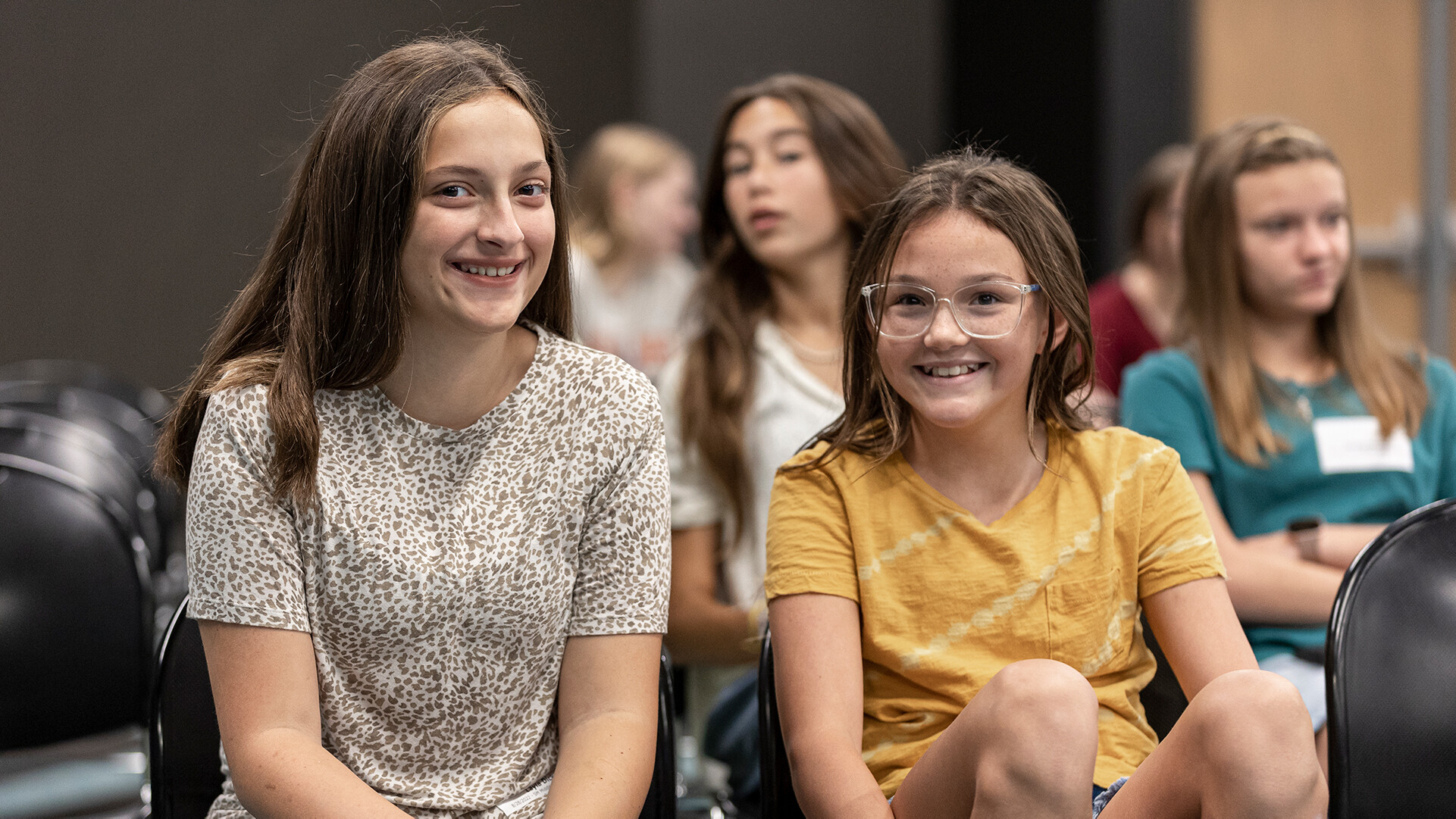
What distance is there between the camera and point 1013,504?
159 cm

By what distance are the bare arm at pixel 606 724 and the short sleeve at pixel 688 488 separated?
2.38 ft

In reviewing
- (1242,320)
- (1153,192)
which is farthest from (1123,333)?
(1242,320)

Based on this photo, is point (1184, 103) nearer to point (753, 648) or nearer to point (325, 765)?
point (753, 648)

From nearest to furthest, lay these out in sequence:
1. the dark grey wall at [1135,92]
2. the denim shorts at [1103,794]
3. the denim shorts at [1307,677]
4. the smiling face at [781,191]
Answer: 1. the denim shorts at [1103,794]
2. the denim shorts at [1307,677]
3. the smiling face at [781,191]
4. the dark grey wall at [1135,92]

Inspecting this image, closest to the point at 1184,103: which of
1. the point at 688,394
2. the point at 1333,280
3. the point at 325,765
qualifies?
the point at 1333,280

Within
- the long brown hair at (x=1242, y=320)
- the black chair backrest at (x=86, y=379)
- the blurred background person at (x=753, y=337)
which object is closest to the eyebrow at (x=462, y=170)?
the blurred background person at (x=753, y=337)

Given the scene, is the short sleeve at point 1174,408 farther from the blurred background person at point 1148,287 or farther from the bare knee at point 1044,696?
the blurred background person at point 1148,287

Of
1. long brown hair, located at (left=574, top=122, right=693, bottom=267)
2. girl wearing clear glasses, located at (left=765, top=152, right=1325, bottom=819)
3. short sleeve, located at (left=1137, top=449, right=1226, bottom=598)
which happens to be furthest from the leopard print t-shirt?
long brown hair, located at (left=574, top=122, right=693, bottom=267)

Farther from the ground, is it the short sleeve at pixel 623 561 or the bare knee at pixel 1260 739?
the short sleeve at pixel 623 561

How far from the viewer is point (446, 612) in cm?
139

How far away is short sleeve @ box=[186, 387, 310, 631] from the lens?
4.33 feet

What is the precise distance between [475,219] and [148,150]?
3.58 metres

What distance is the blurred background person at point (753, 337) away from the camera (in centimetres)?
218

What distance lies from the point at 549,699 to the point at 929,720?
436 millimetres
